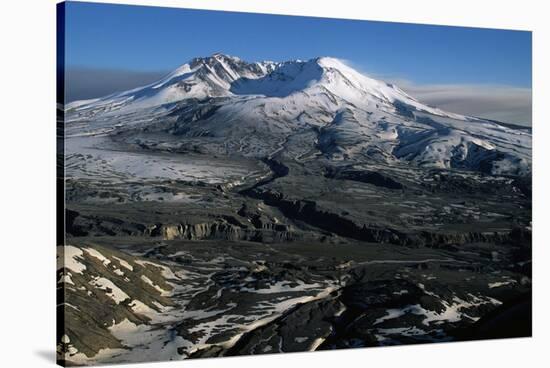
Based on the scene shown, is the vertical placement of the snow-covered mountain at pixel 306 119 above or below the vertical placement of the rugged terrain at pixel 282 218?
above

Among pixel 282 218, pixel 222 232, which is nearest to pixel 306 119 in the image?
pixel 282 218

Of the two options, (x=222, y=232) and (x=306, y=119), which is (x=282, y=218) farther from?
(x=306, y=119)

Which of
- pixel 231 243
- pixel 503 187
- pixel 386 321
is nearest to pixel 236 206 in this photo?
pixel 231 243

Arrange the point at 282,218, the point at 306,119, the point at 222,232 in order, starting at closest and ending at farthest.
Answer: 1. the point at 222,232
2. the point at 282,218
3. the point at 306,119

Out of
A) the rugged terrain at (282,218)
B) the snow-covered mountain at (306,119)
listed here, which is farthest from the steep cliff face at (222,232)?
the snow-covered mountain at (306,119)

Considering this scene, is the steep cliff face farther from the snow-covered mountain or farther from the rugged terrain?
the snow-covered mountain

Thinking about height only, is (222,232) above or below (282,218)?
below

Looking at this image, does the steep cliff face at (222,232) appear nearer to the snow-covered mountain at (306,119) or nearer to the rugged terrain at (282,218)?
the rugged terrain at (282,218)

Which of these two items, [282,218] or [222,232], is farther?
[282,218]

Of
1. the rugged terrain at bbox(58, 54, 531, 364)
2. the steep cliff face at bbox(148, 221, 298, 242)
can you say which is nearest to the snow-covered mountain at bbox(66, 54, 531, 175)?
the rugged terrain at bbox(58, 54, 531, 364)
